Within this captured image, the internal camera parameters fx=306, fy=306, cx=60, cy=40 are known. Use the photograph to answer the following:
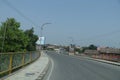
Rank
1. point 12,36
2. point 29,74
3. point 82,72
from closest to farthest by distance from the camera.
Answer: point 29,74, point 82,72, point 12,36

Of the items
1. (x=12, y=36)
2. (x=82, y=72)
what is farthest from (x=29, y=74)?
(x=12, y=36)

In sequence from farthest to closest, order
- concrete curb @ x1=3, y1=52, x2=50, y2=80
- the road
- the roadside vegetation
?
the roadside vegetation
the road
concrete curb @ x1=3, y1=52, x2=50, y2=80

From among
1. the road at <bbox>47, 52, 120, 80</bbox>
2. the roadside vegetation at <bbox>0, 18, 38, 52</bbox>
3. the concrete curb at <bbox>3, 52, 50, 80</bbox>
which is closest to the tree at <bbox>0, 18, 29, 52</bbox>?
the roadside vegetation at <bbox>0, 18, 38, 52</bbox>

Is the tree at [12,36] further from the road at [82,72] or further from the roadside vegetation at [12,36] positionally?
the road at [82,72]

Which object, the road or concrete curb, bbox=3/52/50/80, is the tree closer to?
the road

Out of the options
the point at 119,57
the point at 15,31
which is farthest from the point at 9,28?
Result: the point at 119,57

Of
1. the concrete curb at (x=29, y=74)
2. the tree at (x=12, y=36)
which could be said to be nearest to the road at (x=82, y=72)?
the concrete curb at (x=29, y=74)

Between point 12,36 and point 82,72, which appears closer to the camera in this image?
point 82,72

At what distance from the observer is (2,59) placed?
15.6 metres

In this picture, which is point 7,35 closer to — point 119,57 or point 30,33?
point 119,57

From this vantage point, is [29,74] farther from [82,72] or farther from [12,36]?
[12,36]

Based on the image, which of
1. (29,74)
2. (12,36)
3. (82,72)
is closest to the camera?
(29,74)

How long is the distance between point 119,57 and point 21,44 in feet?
68.6

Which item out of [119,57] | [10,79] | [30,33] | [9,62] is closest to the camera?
[10,79]
